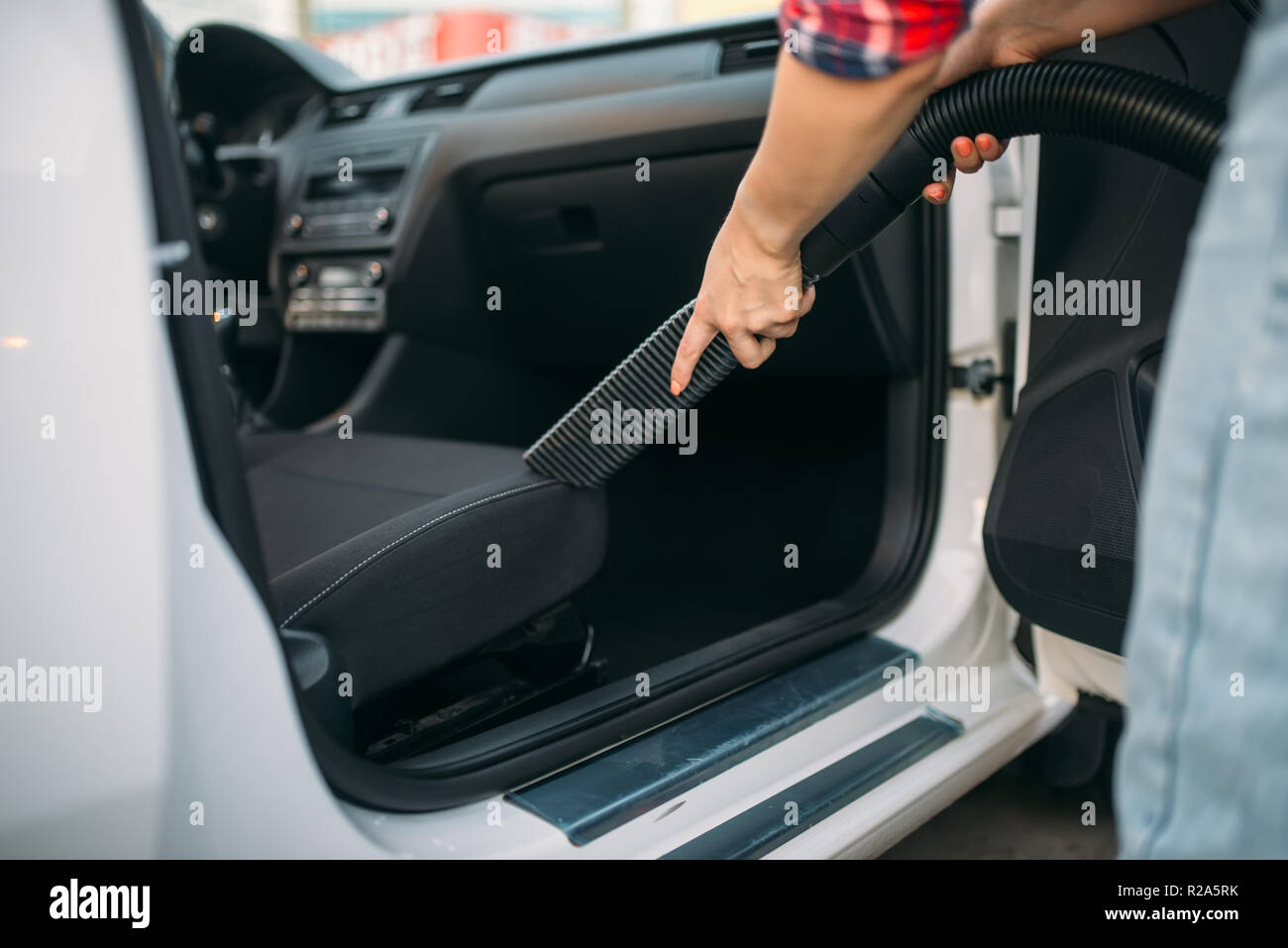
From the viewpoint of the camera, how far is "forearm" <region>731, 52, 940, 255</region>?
1.63 ft

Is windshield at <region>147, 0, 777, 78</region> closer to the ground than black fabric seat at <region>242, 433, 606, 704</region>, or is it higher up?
higher up

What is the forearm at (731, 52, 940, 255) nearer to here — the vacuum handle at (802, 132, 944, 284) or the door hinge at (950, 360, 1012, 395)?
the vacuum handle at (802, 132, 944, 284)

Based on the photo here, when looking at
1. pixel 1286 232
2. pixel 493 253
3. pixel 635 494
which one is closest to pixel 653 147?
pixel 493 253

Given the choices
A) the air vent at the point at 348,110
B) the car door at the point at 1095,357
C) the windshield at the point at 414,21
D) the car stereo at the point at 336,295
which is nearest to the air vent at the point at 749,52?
the car door at the point at 1095,357

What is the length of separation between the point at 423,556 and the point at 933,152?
583 mm

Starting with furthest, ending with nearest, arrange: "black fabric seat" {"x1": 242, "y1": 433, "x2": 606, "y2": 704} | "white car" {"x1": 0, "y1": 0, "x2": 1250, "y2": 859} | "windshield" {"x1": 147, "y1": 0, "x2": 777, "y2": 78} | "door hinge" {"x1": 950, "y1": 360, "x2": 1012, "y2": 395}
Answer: "windshield" {"x1": 147, "y1": 0, "x2": 777, "y2": 78} → "door hinge" {"x1": 950, "y1": 360, "x2": 1012, "y2": 395} → "black fabric seat" {"x1": 242, "y1": 433, "x2": 606, "y2": 704} → "white car" {"x1": 0, "y1": 0, "x2": 1250, "y2": 859}

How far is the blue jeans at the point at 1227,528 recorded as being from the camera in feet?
1.30

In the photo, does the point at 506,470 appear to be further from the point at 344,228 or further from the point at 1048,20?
the point at 344,228

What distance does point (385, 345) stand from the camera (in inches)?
76.9

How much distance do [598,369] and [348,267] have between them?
0.57 metres

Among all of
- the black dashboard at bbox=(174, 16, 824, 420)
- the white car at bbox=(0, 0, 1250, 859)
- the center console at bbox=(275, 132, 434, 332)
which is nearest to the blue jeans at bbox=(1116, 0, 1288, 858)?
the white car at bbox=(0, 0, 1250, 859)

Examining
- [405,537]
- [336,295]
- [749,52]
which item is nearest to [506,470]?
[405,537]

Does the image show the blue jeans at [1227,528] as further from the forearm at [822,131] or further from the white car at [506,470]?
the white car at [506,470]

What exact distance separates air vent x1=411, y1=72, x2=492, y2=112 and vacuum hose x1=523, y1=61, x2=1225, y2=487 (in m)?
1.13
